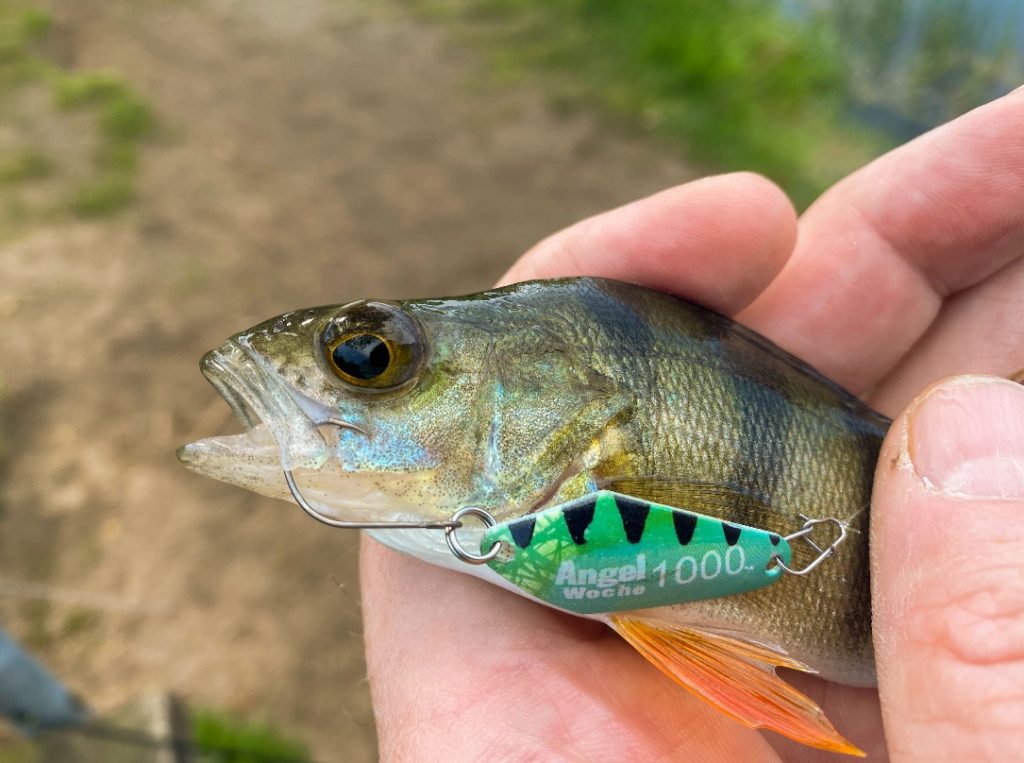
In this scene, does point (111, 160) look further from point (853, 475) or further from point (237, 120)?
point (853, 475)

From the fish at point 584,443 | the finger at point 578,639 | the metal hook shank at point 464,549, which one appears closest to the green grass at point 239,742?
the finger at point 578,639

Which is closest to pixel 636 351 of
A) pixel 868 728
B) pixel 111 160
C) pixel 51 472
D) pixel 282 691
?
pixel 868 728

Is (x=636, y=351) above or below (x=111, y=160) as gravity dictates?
above

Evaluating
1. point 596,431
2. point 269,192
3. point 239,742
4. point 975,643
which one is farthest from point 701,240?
point 269,192

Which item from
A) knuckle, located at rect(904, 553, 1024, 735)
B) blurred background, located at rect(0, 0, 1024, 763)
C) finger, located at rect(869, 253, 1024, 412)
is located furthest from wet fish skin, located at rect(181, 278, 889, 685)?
blurred background, located at rect(0, 0, 1024, 763)

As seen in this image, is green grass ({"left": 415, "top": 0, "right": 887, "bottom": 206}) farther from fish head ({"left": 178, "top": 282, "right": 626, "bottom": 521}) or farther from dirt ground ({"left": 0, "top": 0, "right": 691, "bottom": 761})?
fish head ({"left": 178, "top": 282, "right": 626, "bottom": 521})

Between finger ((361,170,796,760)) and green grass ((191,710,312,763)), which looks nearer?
finger ((361,170,796,760))

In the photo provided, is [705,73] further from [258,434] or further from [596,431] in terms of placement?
[258,434]
